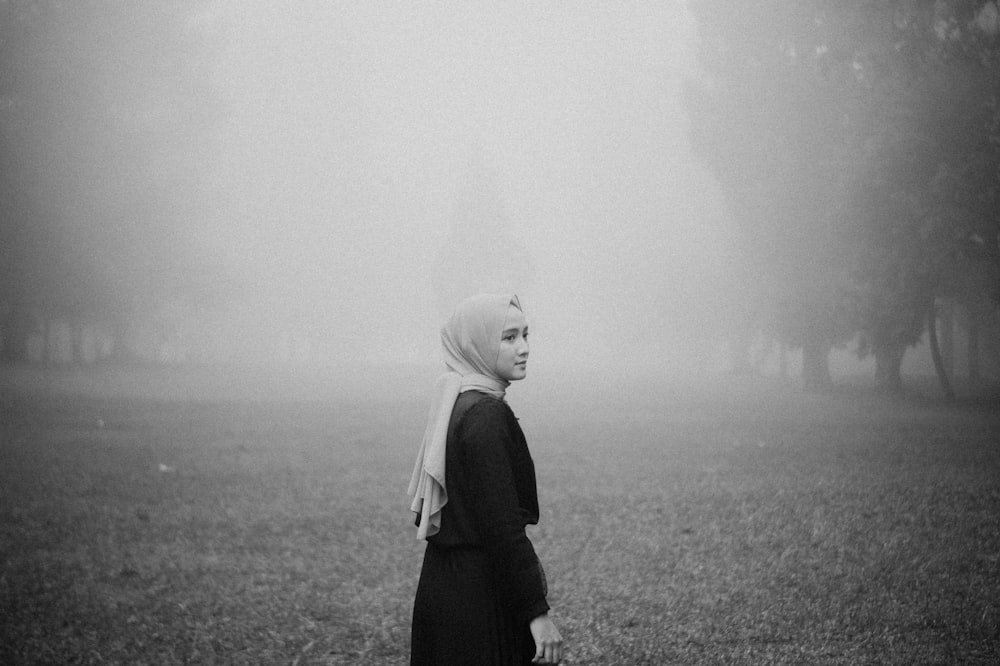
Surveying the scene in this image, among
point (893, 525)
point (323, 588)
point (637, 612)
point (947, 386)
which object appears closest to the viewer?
point (637, 612)

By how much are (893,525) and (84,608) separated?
29.1 ft

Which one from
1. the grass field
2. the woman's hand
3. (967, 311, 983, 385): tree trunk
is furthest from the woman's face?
(967, 311, 983, 385): tree trunk

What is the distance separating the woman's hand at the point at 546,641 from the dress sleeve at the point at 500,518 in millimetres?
39

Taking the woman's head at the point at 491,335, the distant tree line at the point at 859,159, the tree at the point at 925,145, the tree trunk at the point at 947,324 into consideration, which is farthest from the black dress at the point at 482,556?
the tree trunk at the point at 947,324

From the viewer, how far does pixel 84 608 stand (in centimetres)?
651

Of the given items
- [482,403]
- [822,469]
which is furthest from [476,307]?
[822,469]

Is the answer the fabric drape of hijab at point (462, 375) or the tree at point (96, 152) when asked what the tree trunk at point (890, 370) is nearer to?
the fabric drape of hijab at point (462, 375)

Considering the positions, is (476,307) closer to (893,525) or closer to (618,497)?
(893,525)

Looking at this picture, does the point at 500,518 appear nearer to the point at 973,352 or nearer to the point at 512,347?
the point at 512,347

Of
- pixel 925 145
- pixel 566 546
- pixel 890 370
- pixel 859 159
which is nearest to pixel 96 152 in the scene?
pixel 859 159

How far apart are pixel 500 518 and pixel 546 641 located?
0.48m

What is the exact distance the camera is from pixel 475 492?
2.84 metres

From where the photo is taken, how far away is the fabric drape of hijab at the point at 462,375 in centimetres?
296

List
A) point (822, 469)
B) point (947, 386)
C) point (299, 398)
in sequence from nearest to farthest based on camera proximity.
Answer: point (822, 469)
point (947, 386)
point (299, 398)
